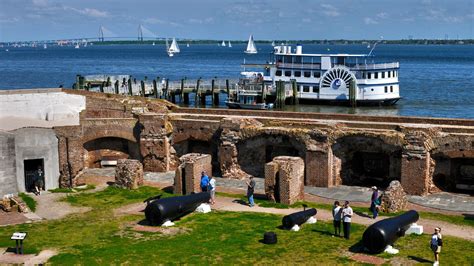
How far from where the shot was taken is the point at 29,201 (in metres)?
22.0

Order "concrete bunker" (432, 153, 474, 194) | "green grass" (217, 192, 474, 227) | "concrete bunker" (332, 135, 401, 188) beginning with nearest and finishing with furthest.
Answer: "green grass" (217, 192, 474, 227) → "concrete bunker" (432, 153, 474, 194) → "concrete bunker" (332, 135, 401, 188)

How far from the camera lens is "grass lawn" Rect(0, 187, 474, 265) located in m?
15.7

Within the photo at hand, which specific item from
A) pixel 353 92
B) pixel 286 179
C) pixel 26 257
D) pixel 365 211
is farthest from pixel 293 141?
pixel 353 92

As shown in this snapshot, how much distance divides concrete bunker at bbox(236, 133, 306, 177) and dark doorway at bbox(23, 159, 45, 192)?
7769 millimetres

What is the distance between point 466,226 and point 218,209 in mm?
7695

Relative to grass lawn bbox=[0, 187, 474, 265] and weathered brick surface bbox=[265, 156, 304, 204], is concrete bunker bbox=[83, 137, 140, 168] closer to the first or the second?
grass lawn bbox=[0, 187, 474, 265]

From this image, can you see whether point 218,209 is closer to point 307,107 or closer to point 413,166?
point 413,166

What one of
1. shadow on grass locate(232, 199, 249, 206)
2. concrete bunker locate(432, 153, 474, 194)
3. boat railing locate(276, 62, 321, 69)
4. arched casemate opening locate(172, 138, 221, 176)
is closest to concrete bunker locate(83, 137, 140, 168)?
arched casemate opening locate(172, 138, 221, 176)

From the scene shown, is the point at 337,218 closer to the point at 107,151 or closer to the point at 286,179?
the point at 286,179

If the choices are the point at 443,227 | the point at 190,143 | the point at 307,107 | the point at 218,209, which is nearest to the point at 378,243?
the point at 443,227

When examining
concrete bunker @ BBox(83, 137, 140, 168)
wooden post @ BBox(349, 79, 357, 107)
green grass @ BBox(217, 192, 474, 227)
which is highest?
wooden post @ BBox(349, 79, 357, 107)

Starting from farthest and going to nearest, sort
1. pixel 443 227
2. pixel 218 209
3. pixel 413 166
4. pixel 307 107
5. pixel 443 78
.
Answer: pixel 443 78 → pixel 307 107 → pixel 413 166 → pixel 218 209 → pixel 443 227

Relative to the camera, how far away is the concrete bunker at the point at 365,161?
23.3 m

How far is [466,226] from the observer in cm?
1839
